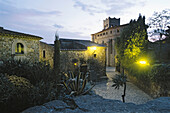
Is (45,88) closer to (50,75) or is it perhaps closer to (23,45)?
(50,75)

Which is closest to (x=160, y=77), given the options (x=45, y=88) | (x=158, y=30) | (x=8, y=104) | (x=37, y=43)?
(x=45, y=88)

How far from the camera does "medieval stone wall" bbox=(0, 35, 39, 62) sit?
26.1 feet

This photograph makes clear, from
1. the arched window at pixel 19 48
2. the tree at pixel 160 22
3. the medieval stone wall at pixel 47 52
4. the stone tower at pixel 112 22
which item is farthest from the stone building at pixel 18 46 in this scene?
the stone tower at pixel 112 22

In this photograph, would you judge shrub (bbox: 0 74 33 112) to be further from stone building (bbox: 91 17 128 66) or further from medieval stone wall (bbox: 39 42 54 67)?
stone building (bbox: 91 17 128 66)

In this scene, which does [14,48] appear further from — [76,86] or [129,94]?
[129,94]

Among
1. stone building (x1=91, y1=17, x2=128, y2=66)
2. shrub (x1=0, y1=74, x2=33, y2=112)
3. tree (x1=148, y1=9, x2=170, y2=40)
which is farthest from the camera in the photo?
stone building (x1=91, y1=17, x2=128, y2=66)

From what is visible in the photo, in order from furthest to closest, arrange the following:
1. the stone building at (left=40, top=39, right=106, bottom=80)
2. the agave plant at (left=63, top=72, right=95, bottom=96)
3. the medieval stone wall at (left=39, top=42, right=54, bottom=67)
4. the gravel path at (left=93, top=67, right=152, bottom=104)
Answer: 1. the medieval stone wall at (left=39, top=42, right=54, bottom=67)
2. the stone building at (left=40, top=39, right=106, bottom=80)
3. the gravel path at (left=93, top=67, right=152, bottom=104)
4. the agave plant at (left=63, top=72, right=95, bottom=96)

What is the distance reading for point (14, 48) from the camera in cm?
851

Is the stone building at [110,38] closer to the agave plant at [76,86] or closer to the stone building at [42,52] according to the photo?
the stone building at [42,52]

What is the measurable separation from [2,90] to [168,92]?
301 inches

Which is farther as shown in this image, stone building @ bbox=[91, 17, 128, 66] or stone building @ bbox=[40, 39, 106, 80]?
stone building @ bbox=[91, 17, 128, 66]

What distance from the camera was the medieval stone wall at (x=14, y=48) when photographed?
796 cm

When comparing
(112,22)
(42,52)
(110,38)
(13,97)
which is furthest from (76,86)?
(112,22)

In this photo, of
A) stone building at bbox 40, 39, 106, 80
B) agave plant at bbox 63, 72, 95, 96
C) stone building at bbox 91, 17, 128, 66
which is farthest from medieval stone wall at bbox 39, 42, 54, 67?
stone building at bbox 91, 17, 128, 66
